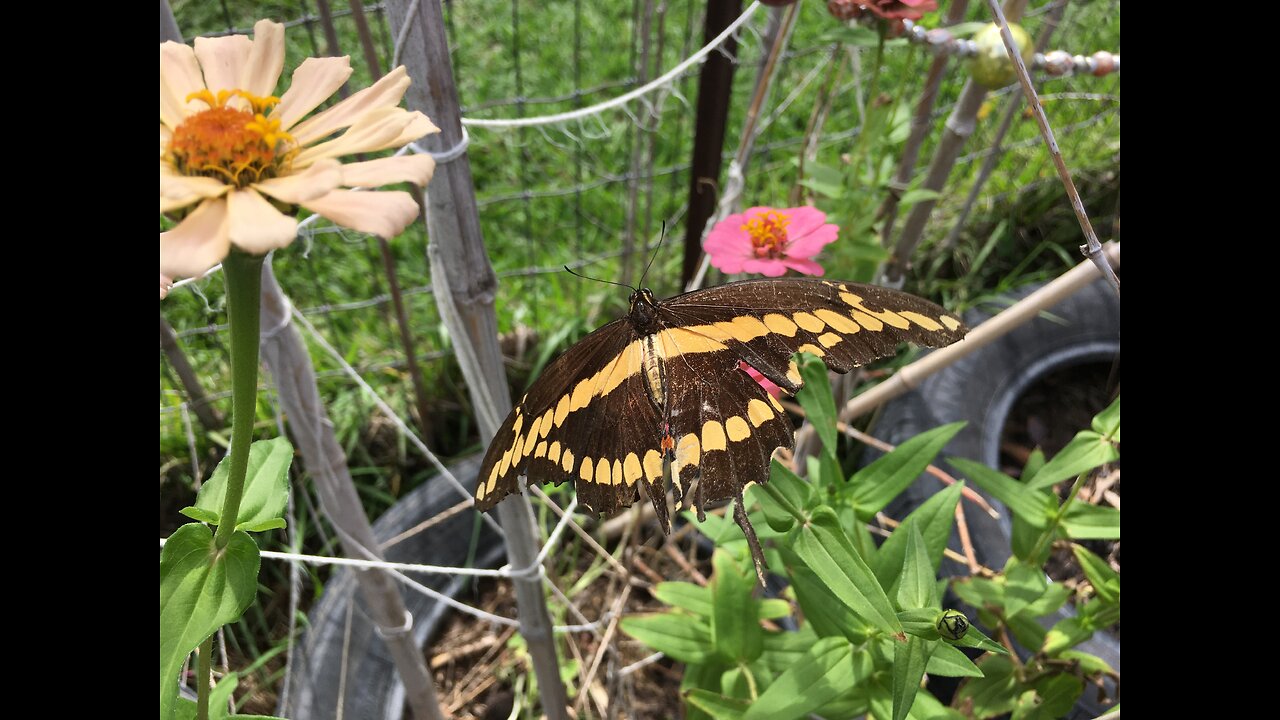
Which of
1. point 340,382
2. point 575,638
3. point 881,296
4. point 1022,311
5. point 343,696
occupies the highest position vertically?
point 881,296

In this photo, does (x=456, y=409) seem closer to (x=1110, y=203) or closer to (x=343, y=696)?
(x=343, y=696)

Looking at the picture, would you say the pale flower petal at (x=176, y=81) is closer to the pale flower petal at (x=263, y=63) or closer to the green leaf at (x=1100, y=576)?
the pale flower petal at (x=263, y=63)

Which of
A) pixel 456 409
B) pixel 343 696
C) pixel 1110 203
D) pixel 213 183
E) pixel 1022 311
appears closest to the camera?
pixel 213 183

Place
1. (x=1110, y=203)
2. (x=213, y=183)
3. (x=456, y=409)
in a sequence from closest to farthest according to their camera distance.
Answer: (x=213, y=183)
(x=456, y=409)
(x=1110, y=203)

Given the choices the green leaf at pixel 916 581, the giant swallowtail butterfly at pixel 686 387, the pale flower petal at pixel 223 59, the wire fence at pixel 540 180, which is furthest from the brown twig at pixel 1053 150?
the wire fence at pixel 540 180

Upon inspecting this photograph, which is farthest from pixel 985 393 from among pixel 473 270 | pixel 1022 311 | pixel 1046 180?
pixel 473 270
